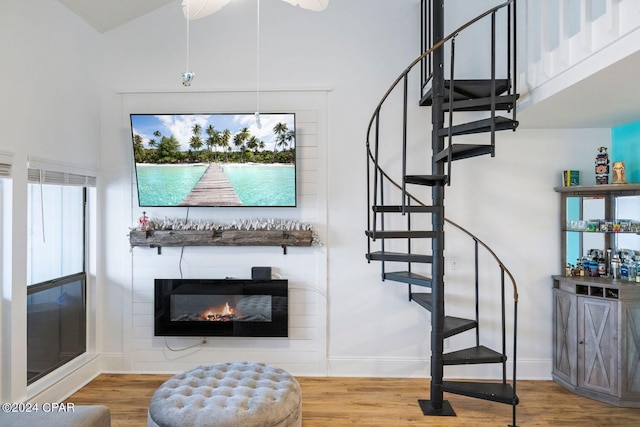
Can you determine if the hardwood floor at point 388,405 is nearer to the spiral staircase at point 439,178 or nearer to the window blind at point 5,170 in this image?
the spiral staircase at point 439,178

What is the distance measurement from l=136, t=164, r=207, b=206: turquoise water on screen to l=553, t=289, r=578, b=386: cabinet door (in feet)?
11.1

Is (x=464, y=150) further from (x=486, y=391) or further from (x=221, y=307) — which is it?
(x=221, y=307)

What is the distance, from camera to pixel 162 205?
371 cm

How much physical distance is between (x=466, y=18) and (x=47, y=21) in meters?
3.55

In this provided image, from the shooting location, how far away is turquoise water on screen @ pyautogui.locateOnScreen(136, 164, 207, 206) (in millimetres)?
3641

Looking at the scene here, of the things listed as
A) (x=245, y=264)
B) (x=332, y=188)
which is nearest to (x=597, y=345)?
(x=332, y=188)

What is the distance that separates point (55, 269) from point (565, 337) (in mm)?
4424

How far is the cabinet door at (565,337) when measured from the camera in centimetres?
342

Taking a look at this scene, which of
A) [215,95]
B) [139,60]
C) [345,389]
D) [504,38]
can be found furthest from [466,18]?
[345,389]

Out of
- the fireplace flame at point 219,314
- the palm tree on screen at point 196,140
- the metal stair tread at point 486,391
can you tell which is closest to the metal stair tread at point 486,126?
the metal stair tread at point 486,391

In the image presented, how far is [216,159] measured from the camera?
11.9ft

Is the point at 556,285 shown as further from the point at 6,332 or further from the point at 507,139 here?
the point at 6,332

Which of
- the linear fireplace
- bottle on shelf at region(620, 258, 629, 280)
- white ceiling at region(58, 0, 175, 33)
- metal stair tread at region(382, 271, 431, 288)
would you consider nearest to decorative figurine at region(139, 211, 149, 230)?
the linear fireplace

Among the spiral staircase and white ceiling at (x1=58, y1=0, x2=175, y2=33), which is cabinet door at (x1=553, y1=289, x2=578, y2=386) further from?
white ceiling at (x1=58, y1=0, x2=175, y2=33)
